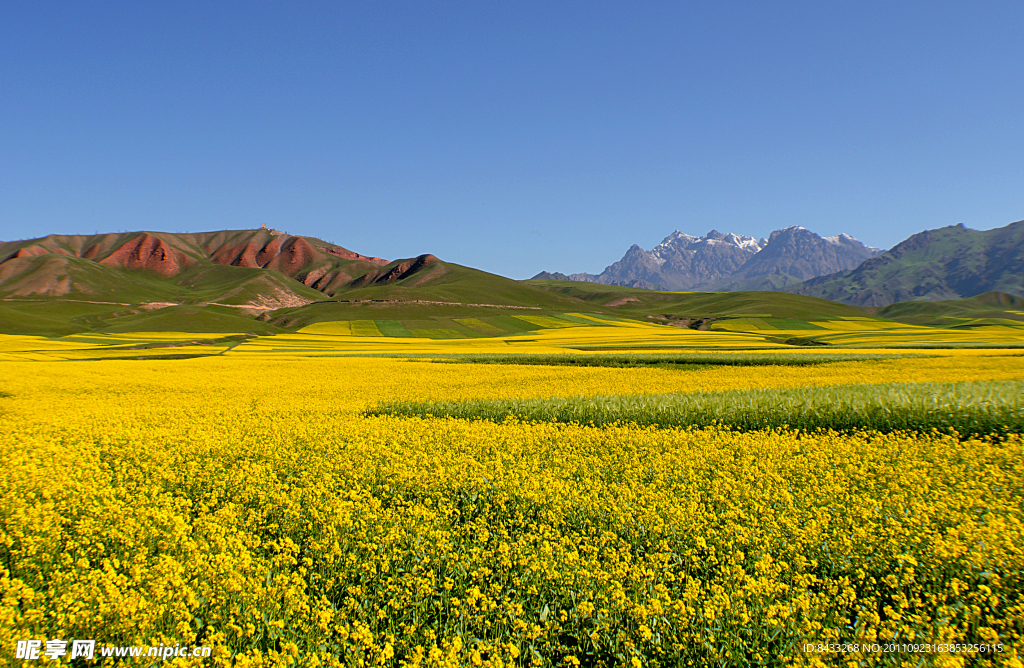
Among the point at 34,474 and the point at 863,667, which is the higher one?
the point at 34,474

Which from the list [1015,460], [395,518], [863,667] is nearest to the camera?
[863,667]

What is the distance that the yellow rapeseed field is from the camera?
5.15 m

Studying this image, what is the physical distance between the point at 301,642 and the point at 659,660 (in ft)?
12.5

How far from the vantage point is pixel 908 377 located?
27.1m

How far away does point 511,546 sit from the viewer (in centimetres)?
694

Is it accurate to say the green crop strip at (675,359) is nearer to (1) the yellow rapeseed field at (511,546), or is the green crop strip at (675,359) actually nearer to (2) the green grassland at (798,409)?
(2) the green grassland at (798,409)

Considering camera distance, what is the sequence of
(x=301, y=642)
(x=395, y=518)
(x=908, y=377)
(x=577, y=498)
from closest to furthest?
(x=301, y=642)
(x=395, y=518)
(x=577, y=498)
(x=908, y=377)

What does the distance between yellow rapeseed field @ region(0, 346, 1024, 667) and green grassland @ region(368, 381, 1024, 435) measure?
2.13 metres

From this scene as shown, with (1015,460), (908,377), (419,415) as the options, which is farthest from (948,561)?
(908,377)

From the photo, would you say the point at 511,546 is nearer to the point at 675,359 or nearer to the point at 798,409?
the point at 798,409

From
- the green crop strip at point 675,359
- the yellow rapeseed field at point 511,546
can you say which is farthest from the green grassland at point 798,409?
the green crop strip at point 675,359

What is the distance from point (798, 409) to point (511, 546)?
13.3m

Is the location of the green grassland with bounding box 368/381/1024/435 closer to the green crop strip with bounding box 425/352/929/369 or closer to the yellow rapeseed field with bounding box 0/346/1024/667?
the yellow rapeseed field with bounding box 0/346/1024/667

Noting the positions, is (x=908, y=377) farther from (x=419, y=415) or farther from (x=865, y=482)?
(x=419, y=415)
